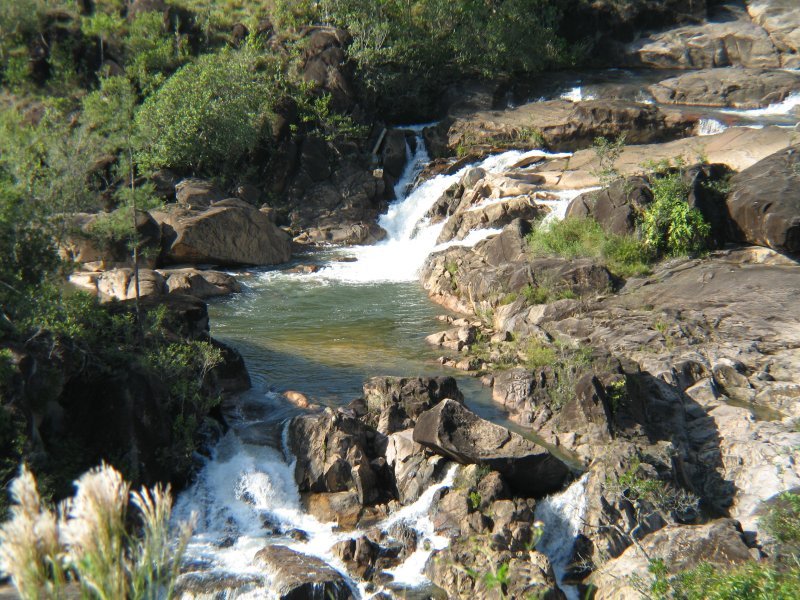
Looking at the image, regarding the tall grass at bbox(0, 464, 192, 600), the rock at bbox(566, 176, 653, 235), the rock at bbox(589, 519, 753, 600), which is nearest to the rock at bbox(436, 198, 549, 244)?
the rock at bbox(566, 176, 653, 235)

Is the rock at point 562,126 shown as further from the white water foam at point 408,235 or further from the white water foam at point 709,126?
the white water foam at point 408,235

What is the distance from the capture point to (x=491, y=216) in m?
25.8

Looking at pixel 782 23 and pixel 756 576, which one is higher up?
pixel 782 23

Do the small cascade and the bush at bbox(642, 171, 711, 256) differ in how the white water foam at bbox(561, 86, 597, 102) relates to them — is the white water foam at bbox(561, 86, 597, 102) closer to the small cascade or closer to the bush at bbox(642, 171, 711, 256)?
the bush at bbox(642, 171, 711, 256)

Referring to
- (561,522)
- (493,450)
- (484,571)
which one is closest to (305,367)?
(493,450)

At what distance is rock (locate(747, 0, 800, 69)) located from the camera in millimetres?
36844

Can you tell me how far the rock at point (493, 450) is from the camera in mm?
11469

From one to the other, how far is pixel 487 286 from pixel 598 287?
3.23m

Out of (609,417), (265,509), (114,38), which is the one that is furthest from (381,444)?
(114,38)

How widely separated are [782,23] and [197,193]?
3168 cm

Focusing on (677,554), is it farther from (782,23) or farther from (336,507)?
(782,23)

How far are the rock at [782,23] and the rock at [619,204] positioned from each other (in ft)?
71.0

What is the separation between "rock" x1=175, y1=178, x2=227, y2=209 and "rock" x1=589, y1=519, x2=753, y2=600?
21.1 m

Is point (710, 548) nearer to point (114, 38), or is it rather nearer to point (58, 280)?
point (58, 280)
